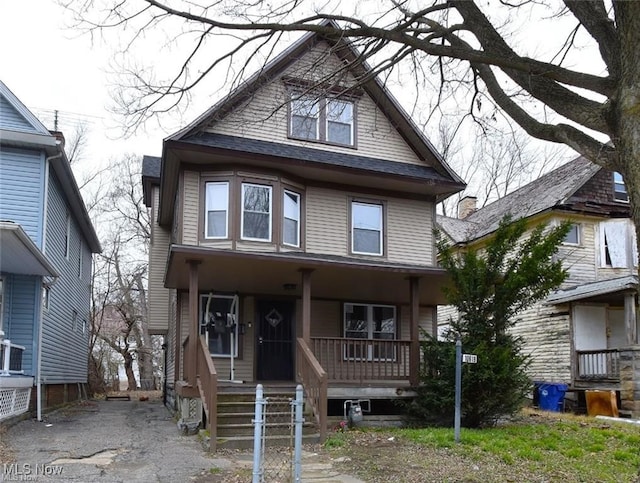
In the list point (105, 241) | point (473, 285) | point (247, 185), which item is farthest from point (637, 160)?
point (105, 241)

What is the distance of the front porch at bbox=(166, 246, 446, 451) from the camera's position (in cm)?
1156

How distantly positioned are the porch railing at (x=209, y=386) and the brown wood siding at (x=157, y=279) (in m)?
6.26

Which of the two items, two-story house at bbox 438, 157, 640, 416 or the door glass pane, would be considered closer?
the door glass pane

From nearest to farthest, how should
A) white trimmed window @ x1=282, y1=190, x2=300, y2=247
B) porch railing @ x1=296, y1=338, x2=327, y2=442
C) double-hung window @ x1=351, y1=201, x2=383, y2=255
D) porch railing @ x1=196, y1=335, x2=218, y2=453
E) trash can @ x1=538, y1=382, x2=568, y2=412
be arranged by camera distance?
porch railing @ x1=196, y1=335, x2=218, y2=453 < porch railing @ x1=296, y1=338, x2=327, y2=442 < white trimmed window @ x1=282, y1=190, x2=300, y2=247 < double-hung window @ x1=351, y1=201, x2=383, y2=255 < trash can @ x1=538, y1=382, x2=568, y2=412

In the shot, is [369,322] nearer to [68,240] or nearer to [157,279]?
[157,279]

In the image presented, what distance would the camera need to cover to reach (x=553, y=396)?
16844 millimetres

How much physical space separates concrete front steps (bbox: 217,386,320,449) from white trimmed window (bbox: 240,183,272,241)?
130 inches

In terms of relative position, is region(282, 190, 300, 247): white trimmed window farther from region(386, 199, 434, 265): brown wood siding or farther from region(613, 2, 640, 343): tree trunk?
region(613, 2, 640, 343): tree trunk

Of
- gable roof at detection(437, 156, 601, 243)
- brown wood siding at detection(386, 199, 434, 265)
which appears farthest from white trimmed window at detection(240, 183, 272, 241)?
gable roof at detection(437, 156, 601, 243)

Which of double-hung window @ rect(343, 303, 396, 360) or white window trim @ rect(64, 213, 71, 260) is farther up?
white window trim @ rect(64, 213, 71, 260)

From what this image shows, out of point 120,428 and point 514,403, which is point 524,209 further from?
point 120,428

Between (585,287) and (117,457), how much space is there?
13.9 m

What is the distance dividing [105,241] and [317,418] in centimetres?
2952

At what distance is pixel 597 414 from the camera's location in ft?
50.3
